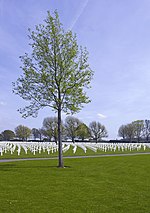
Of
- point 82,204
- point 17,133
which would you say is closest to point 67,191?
point 82,204

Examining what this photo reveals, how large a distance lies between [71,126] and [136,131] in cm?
2068

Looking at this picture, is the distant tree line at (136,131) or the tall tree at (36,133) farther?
the tall tree at (36,133)

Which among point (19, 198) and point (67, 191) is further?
point (67, 191)

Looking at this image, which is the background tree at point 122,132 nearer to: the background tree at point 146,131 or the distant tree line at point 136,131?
the distant tree line at point 136,131

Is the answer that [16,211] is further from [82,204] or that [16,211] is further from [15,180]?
[15,180]

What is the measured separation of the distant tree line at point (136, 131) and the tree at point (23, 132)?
31.1 m

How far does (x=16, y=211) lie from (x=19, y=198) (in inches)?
54.1

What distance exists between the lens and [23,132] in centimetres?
8962

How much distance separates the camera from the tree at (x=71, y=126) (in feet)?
264

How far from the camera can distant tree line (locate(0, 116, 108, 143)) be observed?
262 feet

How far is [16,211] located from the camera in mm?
6473

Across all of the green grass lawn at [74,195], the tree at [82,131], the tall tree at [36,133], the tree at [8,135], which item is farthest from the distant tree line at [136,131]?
the green grass lawn at [74,195]

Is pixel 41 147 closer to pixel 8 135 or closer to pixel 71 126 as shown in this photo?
pixel 71 126

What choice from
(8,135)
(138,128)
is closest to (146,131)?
(138,128)
